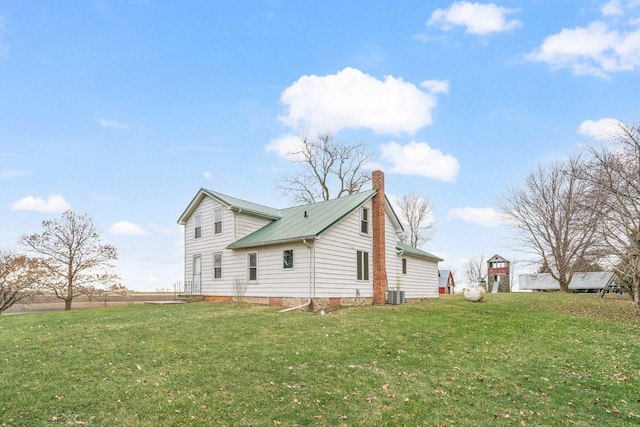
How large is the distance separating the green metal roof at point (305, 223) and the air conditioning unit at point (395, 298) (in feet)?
16.3

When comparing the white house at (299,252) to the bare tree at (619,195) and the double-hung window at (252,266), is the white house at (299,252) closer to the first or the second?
the double-hung window at (252,266)

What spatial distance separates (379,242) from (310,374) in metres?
13.3

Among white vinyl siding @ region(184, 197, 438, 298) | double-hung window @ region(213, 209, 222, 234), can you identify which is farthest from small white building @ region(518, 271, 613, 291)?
double-hung window @ region(213, 209, 222, 234)

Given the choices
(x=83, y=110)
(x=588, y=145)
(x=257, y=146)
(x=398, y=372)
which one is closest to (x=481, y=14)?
(x=588, y=145)

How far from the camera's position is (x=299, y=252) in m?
17.9

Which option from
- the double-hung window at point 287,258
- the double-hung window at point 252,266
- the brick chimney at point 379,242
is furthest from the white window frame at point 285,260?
the brick chimney at point 379,242

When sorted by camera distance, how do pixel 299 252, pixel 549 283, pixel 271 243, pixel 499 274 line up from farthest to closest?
1. pixel 549 283
2. pixel 499 274
3. pixel 271 243
4. pixel 299 252

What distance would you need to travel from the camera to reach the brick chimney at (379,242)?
2042 cm

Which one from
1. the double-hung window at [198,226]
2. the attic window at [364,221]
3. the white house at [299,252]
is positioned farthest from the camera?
the double-hung window at [198,226]

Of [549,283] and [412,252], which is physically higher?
[412,252]

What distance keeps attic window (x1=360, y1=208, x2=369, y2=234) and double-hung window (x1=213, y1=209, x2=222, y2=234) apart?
7834mm

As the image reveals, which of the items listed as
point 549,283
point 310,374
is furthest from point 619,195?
point 549,283

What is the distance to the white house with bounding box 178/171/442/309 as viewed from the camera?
702 inches

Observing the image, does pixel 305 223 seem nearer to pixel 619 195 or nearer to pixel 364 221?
pixel 364 221
